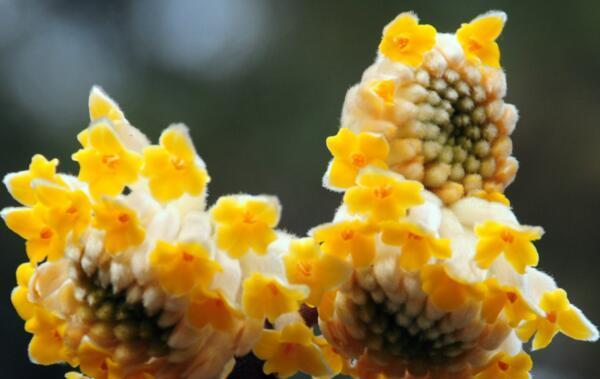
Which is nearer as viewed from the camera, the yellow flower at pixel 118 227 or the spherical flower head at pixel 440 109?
the yellow flower at pixel 118 227

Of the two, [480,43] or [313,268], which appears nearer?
[313,268]

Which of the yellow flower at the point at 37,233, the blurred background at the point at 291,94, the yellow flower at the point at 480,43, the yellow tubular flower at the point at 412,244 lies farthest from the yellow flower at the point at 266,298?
the blurred background at the point at 291,94

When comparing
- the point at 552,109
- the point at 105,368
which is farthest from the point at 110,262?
the point at 552,109

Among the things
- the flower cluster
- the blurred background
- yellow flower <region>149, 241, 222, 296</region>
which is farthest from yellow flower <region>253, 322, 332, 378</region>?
the blurred background

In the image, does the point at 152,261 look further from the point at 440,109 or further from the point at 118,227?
the point at 440,109

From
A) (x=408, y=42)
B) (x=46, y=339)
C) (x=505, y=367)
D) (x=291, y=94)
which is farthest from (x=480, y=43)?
(x=291, y=94)

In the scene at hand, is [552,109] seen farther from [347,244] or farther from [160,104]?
[347,244]

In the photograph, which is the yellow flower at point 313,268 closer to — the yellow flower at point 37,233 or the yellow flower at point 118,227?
the yellow flower at point 118,227
